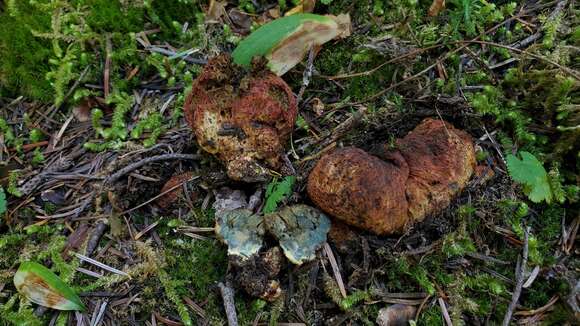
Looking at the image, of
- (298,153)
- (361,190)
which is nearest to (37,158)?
(298,153)

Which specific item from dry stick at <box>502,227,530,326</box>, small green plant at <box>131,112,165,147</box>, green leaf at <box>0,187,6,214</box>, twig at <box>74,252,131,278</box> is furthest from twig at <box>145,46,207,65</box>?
dry stick at <box>502,227,530,326</box>

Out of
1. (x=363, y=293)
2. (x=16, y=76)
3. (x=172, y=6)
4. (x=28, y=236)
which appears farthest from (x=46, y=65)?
(x=363, y=293)

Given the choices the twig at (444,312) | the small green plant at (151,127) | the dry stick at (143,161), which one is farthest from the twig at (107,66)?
the twig at (444,312)

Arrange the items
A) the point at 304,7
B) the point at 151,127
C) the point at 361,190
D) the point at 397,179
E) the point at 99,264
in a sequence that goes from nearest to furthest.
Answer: the point at 361,190
the point at 397,179
the point at 99,264
the point at 151,127
the point at 304,7

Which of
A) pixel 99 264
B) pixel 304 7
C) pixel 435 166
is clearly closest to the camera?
pixel 435 166

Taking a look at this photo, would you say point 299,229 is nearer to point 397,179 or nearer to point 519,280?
point 397,179

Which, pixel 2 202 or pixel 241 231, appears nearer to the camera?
pixel 241 231

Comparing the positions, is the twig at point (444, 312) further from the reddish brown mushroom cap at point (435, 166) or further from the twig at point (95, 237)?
the twig at point (95, 237)
